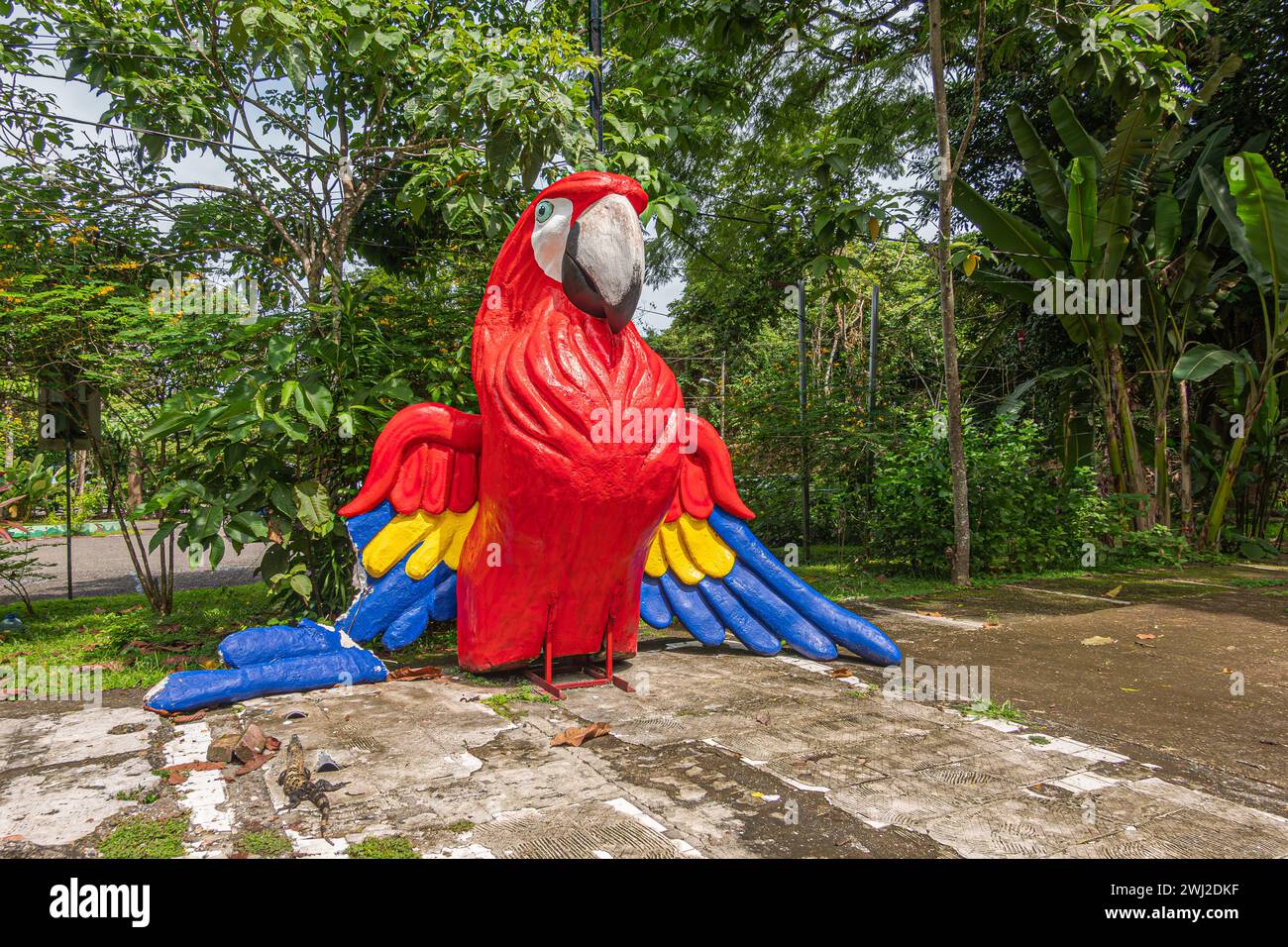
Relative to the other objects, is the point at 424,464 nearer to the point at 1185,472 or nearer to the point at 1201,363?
the point at 1201,363

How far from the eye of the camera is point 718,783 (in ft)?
8.86

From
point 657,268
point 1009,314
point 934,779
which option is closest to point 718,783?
point 934,779

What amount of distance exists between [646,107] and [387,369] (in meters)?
2.31

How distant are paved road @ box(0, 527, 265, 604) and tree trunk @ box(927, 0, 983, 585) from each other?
19.9ft

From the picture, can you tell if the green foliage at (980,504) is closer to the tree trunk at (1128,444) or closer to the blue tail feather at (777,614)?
the tree trunk at (1128,444)

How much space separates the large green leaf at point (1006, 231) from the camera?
8.10 meters

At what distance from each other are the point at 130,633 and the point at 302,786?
3.33 meters

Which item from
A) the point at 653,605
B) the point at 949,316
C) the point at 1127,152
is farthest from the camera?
the point at 1127,152

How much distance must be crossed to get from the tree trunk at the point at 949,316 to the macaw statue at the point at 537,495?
3402mm

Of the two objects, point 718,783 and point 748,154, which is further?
point 748,154

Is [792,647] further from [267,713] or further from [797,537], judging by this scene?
[797,537]

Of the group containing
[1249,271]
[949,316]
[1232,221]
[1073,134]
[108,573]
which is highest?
[1073,134]

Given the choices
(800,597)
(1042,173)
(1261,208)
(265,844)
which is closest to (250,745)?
(265,844)

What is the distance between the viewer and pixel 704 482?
4.41m
